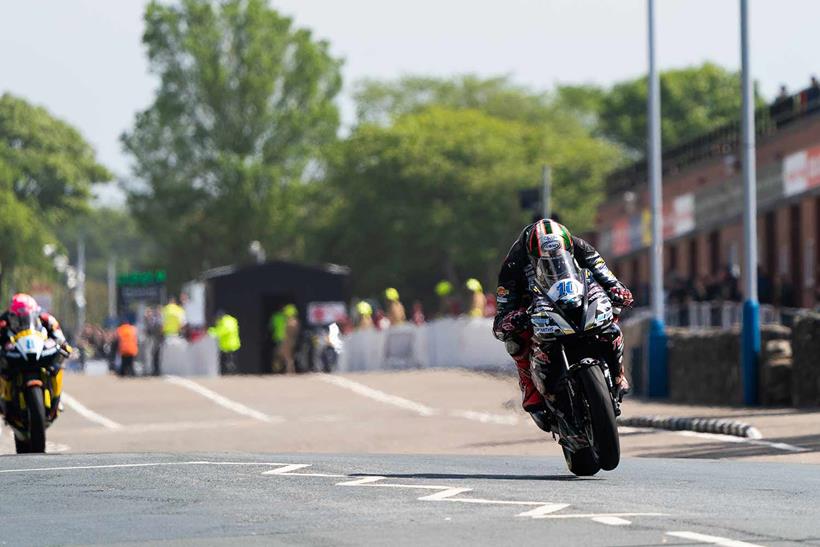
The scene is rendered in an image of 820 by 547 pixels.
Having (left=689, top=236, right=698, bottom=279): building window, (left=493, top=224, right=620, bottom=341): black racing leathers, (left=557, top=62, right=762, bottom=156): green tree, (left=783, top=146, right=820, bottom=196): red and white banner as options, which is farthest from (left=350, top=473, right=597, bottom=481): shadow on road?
(left=557, top=62, right=762, bottom=156): green tree

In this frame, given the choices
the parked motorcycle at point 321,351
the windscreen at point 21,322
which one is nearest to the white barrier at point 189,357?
the parked motorcycle at point 321,351

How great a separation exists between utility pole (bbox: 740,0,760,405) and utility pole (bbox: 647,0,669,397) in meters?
4.21

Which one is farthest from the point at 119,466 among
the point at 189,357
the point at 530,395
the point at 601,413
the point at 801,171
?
the point at 189,357

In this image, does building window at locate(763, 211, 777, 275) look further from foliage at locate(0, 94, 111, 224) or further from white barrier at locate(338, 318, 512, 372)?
foliage at locate(0, 94, 111, 224)

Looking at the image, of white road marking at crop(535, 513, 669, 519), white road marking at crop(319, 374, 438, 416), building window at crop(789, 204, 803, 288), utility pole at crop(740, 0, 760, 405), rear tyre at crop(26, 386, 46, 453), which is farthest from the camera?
building window at crop(789, 204, 803, 288)

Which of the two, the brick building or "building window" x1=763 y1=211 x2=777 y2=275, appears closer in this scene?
the brick building

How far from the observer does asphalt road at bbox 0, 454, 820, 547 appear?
10.3 meters

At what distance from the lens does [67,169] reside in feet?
360

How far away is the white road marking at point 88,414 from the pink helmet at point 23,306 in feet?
28.5

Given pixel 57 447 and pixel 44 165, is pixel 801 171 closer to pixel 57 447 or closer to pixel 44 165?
pixel 57 447

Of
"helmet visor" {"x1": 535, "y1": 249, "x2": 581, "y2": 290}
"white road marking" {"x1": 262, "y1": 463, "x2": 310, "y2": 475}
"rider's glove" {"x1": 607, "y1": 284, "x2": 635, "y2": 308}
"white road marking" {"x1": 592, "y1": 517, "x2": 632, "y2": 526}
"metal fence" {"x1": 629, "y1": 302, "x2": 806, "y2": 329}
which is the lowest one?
"white road marking" {"x1": 592, "y1": 517, "x2": 632, "y2": 526}

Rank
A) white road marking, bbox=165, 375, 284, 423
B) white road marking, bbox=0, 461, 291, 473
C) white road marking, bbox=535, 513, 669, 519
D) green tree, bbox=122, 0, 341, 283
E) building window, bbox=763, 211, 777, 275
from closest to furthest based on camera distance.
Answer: white road marking, bbox=535, 513, 669, 519, white road marking, bbox=0, 461, 291, 473, white road marking, bbox=165, 375, 284, 423, building window, bbox=763, 211, 777, 275, green tree, bbox=122, 0, 341, 283

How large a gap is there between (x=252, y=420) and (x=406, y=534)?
2253 centimetres

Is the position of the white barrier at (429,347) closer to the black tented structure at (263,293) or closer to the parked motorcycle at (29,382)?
the black tented structure at (263,293)
